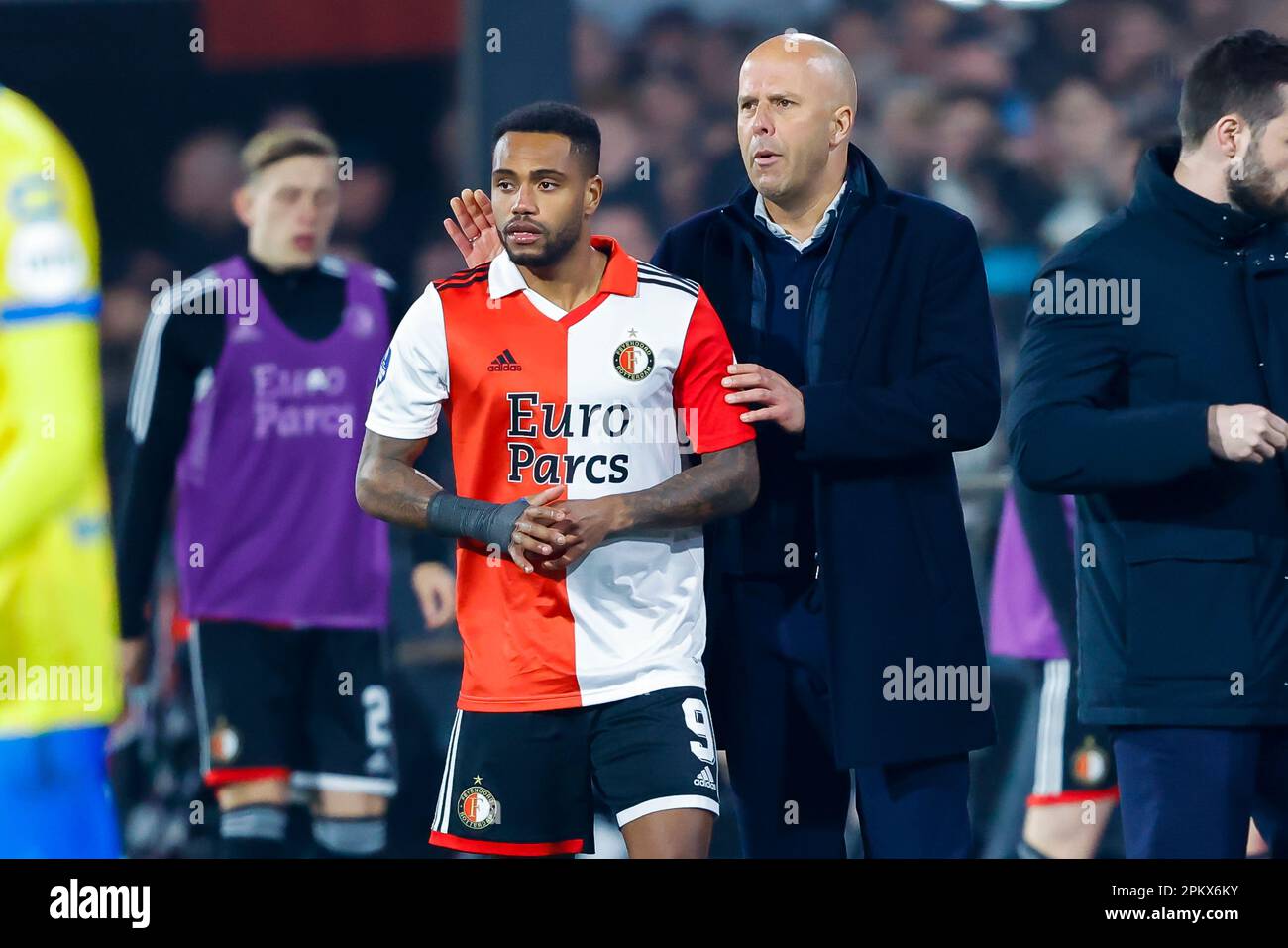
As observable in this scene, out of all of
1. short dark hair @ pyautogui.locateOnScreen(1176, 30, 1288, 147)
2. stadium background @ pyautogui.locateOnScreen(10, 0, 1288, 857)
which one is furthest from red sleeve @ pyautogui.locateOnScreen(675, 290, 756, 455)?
stadium background @ pyautogui.locateOnScreen(10, 0, 1288, 857)

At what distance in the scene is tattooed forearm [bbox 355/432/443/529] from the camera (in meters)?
3.59

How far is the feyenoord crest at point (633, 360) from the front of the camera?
364cm

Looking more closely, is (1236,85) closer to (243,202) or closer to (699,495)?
(699,495)

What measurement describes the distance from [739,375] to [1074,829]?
6.77ft

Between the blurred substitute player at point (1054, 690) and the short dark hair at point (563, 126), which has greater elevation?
the short dark hair at point (563, 126)

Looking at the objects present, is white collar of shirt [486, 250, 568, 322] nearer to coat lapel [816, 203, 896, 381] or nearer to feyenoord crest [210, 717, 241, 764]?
coat lapel [816, 203, 896, 381]

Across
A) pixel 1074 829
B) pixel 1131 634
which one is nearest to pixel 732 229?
pixel 1131 634

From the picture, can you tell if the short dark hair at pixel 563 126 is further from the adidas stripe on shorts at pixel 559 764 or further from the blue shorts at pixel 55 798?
the blue shorts at pixel 55 798

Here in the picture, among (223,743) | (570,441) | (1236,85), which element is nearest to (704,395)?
(570,441)

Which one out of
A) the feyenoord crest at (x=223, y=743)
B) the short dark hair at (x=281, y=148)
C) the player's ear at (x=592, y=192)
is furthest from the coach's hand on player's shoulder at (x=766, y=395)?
the feyenoord crest at (x=223, y=743)

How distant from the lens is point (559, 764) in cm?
360

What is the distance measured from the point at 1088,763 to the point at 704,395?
6.47ft
